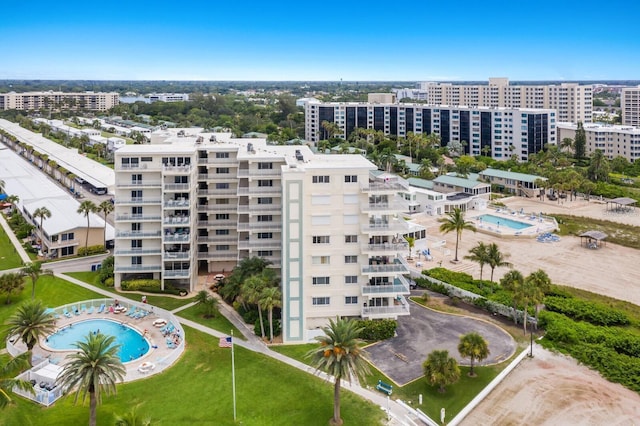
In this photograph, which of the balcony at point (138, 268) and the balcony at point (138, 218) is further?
the balcony at point (138, 268)

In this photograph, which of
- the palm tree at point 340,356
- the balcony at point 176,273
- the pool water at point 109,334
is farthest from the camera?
the balcony at point 176,273

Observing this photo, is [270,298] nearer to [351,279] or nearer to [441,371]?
[351,279]

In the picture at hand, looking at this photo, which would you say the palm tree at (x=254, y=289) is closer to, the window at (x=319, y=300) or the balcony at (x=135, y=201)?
the window at (x=319, y=300)

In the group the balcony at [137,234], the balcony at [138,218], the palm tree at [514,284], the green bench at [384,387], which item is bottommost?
the green bench at [384,387]

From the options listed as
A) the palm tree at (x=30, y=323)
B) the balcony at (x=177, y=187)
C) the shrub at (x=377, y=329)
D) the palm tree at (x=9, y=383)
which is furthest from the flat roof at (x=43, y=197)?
the shrub at (x=377, y=329)

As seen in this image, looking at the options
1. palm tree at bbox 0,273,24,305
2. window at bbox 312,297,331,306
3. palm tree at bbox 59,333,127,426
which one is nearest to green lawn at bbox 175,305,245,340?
window at bbox 312,297,331,306
